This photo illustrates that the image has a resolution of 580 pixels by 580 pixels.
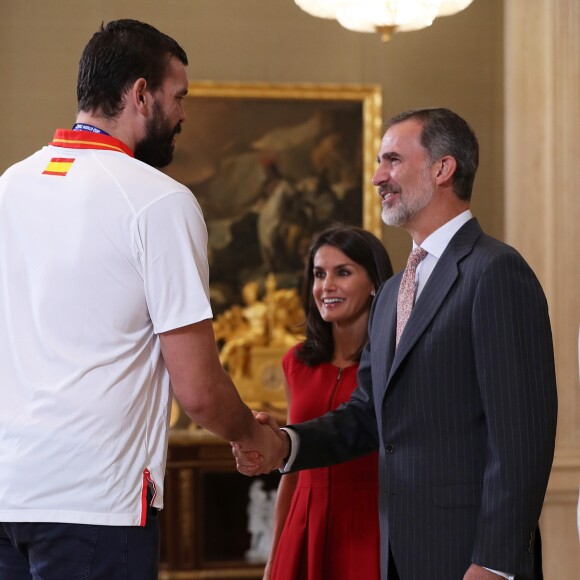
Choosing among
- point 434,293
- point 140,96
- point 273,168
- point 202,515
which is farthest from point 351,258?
point 273,168

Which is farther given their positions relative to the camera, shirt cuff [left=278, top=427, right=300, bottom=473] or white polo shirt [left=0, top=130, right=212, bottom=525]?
shirt cuff [left=278, top=427, right=300, bottom=473]

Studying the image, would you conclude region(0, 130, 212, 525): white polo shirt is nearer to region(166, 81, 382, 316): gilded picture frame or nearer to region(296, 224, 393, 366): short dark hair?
region(296, 224, 393, 366): short dark hair

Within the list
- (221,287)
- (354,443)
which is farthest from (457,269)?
(221,287)

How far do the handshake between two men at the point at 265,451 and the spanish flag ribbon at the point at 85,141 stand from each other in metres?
1.07

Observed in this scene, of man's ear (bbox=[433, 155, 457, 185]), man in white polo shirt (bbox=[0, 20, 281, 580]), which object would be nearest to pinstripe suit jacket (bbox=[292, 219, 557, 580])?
man's ear (bbox=[433, 155, 457, 185])

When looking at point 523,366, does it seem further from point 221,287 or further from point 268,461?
point 221,287

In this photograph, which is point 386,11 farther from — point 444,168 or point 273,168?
point 444,168

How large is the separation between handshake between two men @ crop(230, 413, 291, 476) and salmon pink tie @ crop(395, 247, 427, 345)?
56cm

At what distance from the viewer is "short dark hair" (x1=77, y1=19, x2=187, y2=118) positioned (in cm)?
235

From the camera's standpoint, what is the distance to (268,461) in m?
3.10

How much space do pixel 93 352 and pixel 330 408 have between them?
1581 millimetres

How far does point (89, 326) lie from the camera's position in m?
2.13

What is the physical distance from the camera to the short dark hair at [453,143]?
2.86m

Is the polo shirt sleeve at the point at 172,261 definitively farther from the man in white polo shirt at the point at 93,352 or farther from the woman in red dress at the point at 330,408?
the woman in red dress at the point at 330,408
